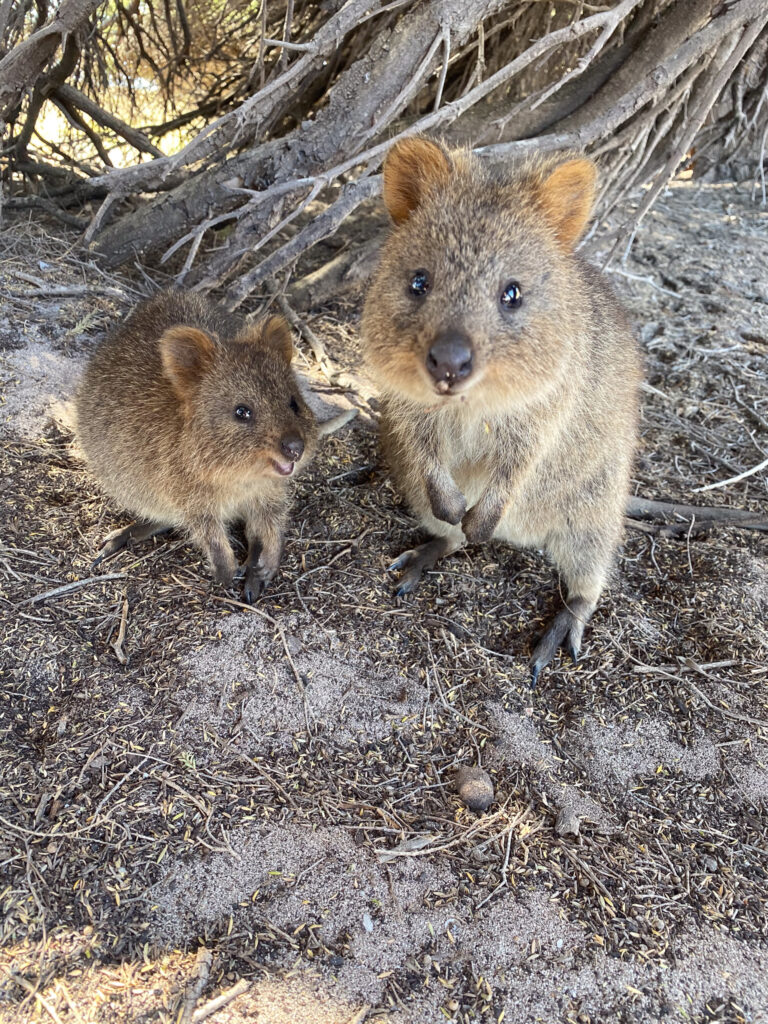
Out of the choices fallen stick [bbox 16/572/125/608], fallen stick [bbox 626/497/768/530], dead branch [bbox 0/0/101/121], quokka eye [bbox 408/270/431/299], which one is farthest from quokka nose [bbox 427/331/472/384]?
dead branch [bbox 0/0/101/121]

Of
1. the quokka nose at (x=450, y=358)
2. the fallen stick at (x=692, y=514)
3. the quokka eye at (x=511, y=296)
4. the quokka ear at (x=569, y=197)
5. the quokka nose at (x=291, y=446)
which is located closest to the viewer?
the quokka nose at (x=450, y=358)

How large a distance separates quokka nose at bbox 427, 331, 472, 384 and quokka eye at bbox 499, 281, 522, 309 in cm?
30

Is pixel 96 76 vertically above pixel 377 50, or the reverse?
pixel 96 76

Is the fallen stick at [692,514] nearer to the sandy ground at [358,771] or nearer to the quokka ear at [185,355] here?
the sandy ground at [358,771]

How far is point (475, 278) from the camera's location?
2.59 meters

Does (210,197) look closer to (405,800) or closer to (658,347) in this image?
(658,347)

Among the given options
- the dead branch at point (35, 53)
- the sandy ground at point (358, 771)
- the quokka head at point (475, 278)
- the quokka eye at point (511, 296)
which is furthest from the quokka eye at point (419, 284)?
the dead branch at point (35, 53)

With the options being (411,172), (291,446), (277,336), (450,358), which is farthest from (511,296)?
(277,336)

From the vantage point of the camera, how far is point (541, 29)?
5293 mm

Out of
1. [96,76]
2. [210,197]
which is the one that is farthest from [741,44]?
[96,76]

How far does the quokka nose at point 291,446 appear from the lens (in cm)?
320

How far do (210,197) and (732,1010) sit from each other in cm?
464

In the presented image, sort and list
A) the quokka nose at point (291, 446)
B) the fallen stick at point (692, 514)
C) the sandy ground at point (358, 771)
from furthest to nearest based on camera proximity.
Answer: the fallen stick at point (692, 514) < the quokka nose at point (291, 446) < the sandy ground at point (358, 771)

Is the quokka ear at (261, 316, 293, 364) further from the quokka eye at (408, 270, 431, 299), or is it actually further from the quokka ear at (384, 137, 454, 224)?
the quokka eye at (408, 270, 431, 299)
